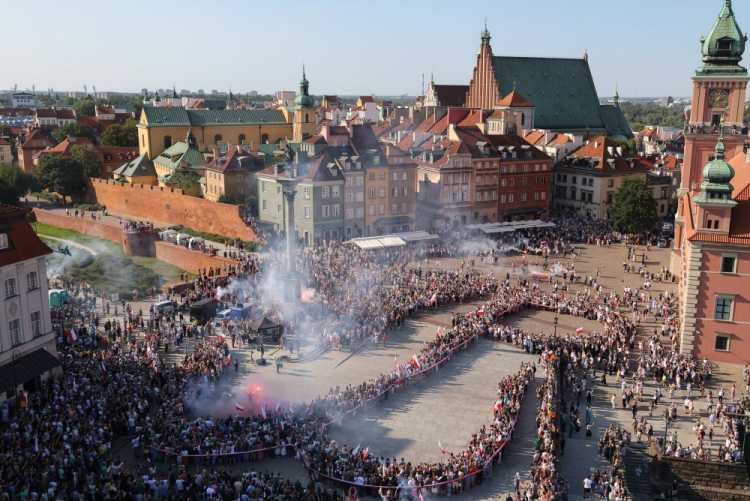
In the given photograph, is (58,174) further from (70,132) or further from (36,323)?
(36,323)

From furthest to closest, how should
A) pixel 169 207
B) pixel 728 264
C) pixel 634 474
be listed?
pixel 169 207 → pixel 728 264 → pixel 634 474

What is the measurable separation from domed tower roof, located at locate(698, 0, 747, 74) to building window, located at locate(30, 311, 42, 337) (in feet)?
145

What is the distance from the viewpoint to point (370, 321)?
3866cm

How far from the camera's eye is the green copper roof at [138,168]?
8131cm

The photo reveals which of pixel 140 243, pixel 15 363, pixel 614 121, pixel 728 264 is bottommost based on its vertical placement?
pixel 140 243

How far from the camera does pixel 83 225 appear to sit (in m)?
68.2

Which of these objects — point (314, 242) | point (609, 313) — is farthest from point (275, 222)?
point (609, 313)

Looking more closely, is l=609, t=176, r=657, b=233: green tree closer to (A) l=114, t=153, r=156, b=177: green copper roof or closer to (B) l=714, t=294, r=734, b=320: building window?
(B) l=714, t=294, r=734, b=320: building window

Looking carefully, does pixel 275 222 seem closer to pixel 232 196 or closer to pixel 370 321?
pixel 232 196

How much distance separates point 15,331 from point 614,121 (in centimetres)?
8536

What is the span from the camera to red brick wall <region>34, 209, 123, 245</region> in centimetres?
6468

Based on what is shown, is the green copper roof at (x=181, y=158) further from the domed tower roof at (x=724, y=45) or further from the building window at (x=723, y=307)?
the building window at (x=723, y=307)

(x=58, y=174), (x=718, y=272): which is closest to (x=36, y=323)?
(x=718, y=272)

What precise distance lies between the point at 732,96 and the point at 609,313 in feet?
68.0
